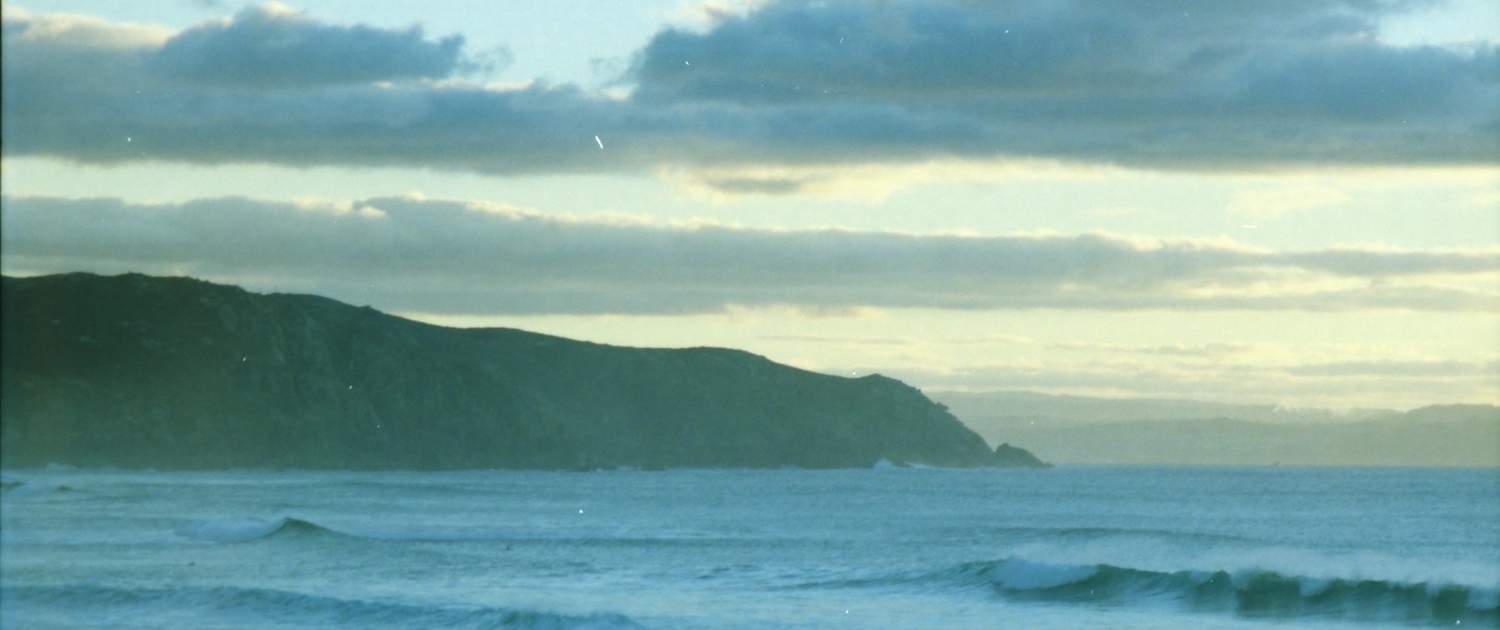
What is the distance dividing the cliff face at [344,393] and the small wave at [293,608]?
50329 millimetres

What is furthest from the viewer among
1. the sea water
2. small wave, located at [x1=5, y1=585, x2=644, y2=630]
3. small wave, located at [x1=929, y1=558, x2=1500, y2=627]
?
small wave, located at [x1=929, y1=558, x2=1500, y2=627]

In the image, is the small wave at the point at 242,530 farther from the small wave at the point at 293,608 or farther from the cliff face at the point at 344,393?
the cliff face at the point at 344,393

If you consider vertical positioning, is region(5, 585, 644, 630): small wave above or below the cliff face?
below

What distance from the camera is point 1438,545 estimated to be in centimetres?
6334

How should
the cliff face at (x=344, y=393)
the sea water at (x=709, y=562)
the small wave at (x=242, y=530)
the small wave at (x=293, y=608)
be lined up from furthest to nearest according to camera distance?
the cliff face at (x=344, y=393) → the small wave at (x=242, y=530) → the sea water at (x=709, y=562) → the small wave at (x=293, y=608)

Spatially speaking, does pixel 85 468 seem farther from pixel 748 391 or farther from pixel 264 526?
pixel 748 391

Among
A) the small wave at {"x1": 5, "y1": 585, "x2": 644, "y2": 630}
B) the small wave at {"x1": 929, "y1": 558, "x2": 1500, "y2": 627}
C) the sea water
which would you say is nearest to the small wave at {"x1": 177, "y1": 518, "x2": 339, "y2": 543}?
the sea water

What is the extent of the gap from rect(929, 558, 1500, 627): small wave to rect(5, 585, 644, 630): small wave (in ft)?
41.5

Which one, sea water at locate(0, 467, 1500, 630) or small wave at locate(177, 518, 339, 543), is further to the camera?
small wave at locate(177, 518, 339, 543)

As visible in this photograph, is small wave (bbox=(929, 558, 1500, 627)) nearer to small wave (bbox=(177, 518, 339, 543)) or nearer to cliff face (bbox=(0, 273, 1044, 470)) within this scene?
small wave (bbox=(177, 518, 339, 543))

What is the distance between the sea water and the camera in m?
35.1

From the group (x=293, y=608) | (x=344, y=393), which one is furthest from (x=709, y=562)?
(x=344, y=393)

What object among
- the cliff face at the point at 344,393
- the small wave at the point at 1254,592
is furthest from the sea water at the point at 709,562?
the cliff face at the point at 344,393

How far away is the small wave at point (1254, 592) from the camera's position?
1430 inches
